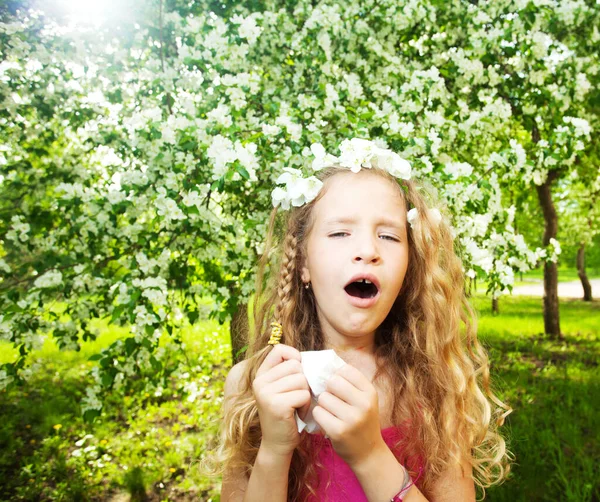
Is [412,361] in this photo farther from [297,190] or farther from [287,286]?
[297,190]

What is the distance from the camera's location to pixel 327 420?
1144 millimetres

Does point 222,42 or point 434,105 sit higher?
point 222,42

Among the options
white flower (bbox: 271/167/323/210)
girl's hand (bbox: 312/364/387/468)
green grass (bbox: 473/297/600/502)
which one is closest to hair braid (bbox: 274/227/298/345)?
white flower (bbox: 271/167/323/210)

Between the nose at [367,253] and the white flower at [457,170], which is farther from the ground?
the white flower at [457,170]

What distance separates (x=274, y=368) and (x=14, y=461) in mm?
4336

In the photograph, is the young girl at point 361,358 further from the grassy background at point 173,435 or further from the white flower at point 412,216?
the grassy background at point 173,435

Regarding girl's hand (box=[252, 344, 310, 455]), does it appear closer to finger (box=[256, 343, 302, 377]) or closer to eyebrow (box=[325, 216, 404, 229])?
finger (box=[256, 343, 302, 377])

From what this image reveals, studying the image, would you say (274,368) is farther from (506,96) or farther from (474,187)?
(506,96)

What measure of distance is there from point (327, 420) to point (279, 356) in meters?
0.21

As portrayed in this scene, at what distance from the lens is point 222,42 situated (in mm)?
3146

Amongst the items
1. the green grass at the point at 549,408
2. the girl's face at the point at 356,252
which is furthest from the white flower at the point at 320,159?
the green grass at the point at 549,408

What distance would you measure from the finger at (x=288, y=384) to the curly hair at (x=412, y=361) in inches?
13.4

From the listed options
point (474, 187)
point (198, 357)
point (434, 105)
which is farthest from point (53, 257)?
point (198, 357)

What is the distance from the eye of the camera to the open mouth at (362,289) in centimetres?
135
